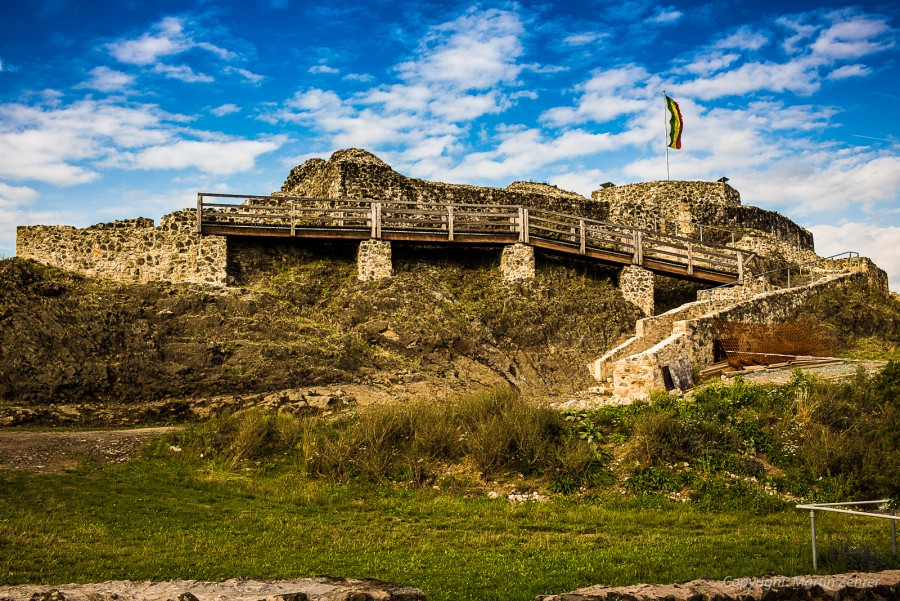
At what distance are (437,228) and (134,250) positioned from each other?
9705 mm

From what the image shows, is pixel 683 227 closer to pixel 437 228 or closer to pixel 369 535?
pixel 437 228

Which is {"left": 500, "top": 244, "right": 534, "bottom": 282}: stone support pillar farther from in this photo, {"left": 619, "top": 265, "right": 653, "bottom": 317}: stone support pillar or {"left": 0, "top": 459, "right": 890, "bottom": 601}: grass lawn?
{"left": 0, "top": 459, "right": 890, "bottom": 601}: grass lawn

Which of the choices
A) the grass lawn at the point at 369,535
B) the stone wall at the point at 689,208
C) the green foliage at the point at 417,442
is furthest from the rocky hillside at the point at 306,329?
the stone wall at the point at 689,208

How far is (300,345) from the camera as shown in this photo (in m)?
20.1

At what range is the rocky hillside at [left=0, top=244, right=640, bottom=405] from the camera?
59.5 feet

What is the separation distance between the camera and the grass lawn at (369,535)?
340 inches

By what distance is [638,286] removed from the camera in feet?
86.6

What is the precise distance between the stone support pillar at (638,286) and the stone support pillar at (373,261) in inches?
338

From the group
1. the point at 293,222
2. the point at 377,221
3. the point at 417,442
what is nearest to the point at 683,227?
the point at 377,221

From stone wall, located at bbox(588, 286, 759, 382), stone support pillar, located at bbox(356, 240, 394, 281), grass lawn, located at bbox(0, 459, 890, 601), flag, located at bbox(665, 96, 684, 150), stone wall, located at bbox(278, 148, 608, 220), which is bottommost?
grass lawn, located at bbox(0, 459, 890, 601)

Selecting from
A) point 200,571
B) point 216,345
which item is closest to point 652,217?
point 216,345

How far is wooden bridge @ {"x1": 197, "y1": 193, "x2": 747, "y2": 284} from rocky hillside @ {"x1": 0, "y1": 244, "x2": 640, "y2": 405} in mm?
818

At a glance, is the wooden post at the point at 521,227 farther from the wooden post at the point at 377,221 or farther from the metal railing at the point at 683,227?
the metal railing at the point at 683,227

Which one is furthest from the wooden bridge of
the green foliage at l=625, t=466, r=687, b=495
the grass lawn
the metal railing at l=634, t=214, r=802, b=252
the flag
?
the green foliage at l=625, t=466, r=687, b=495
